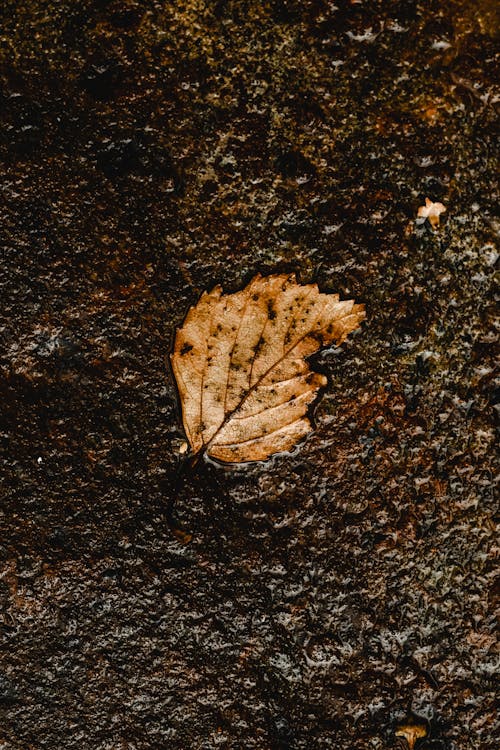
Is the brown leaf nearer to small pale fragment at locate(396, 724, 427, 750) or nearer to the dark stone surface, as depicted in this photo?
the dark stone surface

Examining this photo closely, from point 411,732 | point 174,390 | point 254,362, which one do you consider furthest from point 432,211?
point 411,732

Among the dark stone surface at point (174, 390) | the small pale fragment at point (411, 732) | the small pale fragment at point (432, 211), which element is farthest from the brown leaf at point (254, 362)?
the small pale fragment at point (411, 732)

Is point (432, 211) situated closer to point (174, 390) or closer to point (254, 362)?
point (254, 362)

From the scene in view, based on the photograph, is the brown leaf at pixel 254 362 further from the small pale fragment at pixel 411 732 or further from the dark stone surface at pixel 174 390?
the small pale fragment at pixel 411 732

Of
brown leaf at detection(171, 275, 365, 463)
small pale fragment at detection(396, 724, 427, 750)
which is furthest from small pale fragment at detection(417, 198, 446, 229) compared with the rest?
small pale fragment at detection(396, 724, 427, 750)

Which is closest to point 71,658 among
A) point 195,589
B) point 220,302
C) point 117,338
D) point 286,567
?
point 195,589

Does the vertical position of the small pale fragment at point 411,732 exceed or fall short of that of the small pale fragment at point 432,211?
it falls short

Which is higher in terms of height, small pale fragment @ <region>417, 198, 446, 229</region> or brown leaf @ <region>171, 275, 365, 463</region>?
small pale fragment @ <region>417, 198, 446, 229</region>

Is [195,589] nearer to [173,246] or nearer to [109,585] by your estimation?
[109,585]
